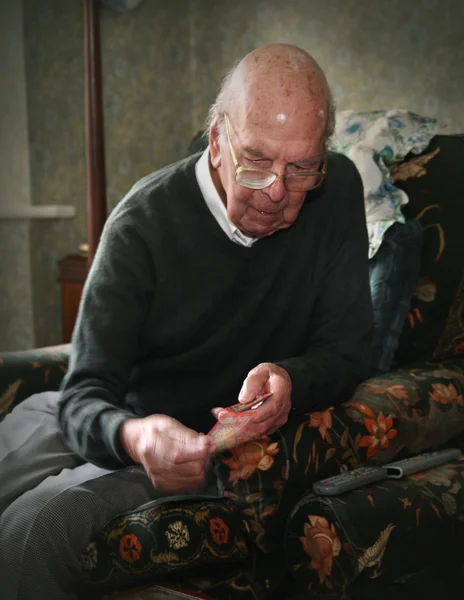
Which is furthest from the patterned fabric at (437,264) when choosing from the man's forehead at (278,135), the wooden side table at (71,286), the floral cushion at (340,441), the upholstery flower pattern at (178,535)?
the wooden side table at (71,286)

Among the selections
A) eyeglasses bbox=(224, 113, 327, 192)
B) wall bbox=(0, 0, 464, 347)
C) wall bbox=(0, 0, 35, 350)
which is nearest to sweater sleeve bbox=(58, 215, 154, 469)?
eyeglasses bbox=(224, 113, 327, 192)

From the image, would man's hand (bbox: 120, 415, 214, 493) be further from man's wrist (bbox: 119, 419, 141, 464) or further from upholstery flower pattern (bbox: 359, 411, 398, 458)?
upholstery flower pattern (bbox: 359, 411, 398, 458)

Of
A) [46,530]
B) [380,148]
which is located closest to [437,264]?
[380,148]

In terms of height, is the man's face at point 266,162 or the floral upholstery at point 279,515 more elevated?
the man's face at point 266,162

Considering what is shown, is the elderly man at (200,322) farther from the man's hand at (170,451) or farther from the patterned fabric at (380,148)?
the patterned fabric at (380,148)

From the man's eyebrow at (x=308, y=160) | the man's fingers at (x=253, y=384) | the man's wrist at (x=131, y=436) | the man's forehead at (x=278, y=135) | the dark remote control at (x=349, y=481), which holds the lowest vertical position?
the dark remote control at (x=349, y=481)

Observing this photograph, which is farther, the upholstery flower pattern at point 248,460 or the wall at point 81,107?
the wall at point 81,107

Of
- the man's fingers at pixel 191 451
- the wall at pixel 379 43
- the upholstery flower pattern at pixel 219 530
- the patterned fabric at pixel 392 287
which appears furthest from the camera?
the wall at pixel 379 43

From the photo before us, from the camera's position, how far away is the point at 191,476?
0.98 m

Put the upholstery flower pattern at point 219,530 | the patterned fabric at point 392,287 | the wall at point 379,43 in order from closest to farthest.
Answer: the upholstery flower pattern at point 219,530
the patterned fabric at point 392,287
the wall at point 379,43

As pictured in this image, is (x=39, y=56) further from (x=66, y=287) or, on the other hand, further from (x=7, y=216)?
(x=66, y=287)

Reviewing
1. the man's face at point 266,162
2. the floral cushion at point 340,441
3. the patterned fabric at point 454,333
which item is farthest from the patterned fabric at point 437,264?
the man's face at point 266,162

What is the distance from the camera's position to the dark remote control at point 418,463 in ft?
3.67

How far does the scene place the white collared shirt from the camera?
50.1 inches
